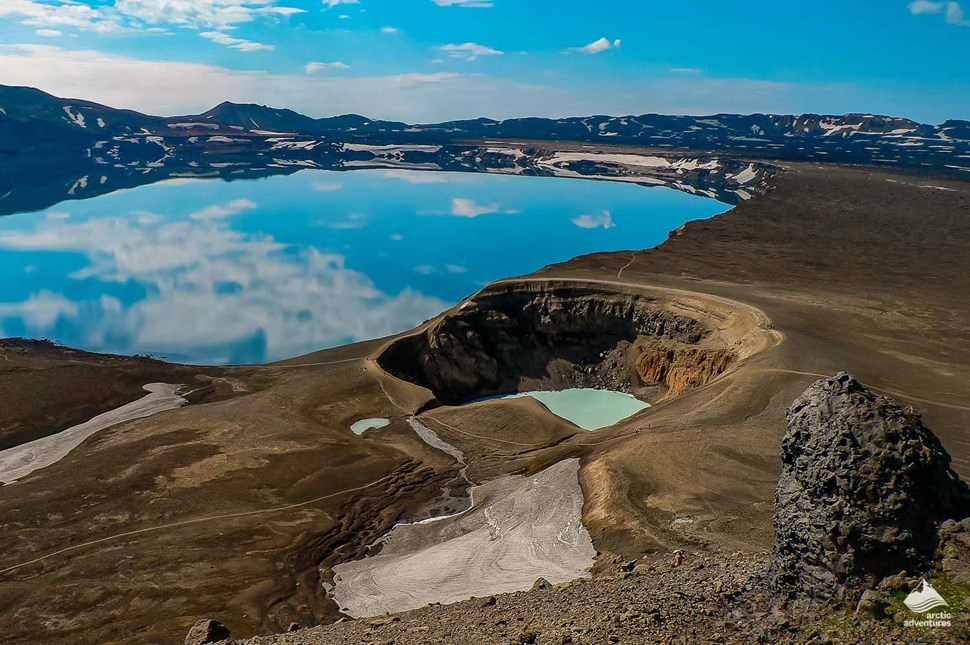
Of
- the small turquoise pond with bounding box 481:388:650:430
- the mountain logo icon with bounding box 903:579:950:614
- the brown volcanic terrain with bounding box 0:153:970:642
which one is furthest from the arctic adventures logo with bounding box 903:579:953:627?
the small turquoise pond with bounding box 481:388:650:430

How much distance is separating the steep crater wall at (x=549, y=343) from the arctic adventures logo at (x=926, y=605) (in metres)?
36.6

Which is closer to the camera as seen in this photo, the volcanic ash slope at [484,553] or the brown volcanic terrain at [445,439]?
the volcanic ash slope at [484,553]

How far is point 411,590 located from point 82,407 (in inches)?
1184

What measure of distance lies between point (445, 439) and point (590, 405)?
13656mm

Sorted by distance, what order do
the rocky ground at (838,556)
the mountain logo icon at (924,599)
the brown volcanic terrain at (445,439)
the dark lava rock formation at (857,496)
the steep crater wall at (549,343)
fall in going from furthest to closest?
the steep crater wall at (549,343) → the brown volcanic terrain at (445,439) → the dark lava rock formation at (857,496) → the rocky ground at (838,556) → the mountain logo icon at (924,599)

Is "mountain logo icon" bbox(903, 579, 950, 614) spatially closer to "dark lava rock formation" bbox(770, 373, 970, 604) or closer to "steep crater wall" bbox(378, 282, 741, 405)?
"dark lava rock formation" bbox(770, 373, 970, 604)

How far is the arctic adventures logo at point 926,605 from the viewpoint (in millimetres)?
11812

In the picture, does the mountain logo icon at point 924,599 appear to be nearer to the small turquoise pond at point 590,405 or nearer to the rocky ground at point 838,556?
the rocky ground at point 838,556

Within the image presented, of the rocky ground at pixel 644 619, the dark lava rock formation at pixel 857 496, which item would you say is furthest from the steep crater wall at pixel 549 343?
the dark lava rock formation at pixel 857 496

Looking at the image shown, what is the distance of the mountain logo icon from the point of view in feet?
40.0

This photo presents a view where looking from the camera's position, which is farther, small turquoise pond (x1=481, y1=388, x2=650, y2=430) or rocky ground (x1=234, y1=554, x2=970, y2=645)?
small turquoise pond (x1=481, y1=388, x2=650, y2=430)

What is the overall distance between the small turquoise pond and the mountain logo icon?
33.1 m

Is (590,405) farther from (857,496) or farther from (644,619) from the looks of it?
(857,496)

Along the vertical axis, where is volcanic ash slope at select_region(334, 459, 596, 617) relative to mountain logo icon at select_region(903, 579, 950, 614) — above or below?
below
